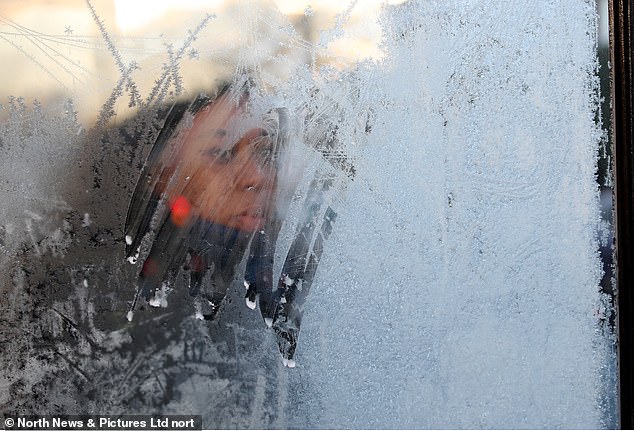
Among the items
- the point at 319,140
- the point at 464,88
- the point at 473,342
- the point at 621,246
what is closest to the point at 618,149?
the point at 621,246

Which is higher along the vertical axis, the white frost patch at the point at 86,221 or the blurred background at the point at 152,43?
the blurred background at the point at 152,43

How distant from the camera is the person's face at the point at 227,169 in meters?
0.98

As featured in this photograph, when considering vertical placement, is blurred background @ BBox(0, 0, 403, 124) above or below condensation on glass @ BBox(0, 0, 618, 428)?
above

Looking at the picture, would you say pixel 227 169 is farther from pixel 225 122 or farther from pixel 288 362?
pixel 288 362

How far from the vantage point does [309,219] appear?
980mm

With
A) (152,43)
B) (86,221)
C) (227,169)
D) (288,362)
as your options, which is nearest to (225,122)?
(227,169)

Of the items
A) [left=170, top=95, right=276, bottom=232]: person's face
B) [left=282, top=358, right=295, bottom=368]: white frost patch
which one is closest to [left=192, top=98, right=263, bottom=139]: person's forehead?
[left=170, top=95, right=276, bottom=232]: person's face

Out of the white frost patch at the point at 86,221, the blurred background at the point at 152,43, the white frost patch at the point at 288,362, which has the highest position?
the blurred background at the point at 152,43

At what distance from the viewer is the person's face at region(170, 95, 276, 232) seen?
98 centimetres

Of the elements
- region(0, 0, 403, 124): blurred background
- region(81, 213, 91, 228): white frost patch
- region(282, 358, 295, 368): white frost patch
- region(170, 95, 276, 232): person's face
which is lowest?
region(282, 358, 295, 368): white frost patch

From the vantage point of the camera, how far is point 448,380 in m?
0.97

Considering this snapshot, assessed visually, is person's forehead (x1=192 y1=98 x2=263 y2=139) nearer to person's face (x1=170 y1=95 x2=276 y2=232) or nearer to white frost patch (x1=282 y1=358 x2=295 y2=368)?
person's face (x1=170 y1=95 x2=276 y2=232)

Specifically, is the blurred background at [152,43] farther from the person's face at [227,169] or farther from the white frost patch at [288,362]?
the white frost patch at [288,362]

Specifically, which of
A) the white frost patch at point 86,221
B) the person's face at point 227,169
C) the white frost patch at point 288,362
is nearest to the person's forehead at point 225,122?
the person's face at point 227,169
